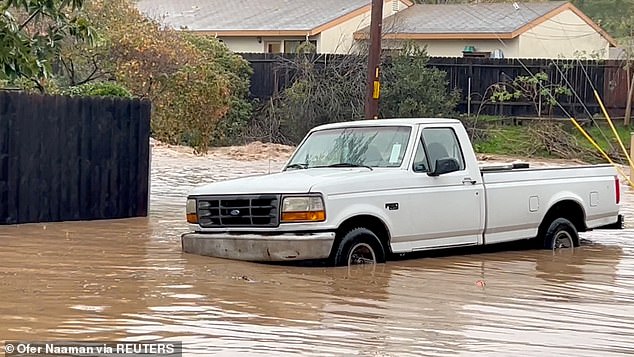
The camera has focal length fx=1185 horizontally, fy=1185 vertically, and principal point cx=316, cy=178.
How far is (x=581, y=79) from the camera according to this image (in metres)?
40.2

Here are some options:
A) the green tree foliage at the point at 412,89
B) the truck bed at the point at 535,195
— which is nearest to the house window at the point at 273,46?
the green tree foliage at the point at 412,89

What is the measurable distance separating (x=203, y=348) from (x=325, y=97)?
97.8 feet

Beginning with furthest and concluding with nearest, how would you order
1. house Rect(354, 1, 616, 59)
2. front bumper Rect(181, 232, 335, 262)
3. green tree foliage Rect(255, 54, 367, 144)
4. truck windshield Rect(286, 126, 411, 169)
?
house Rect(354, 1, 616, 59)
green tree foliage Rect(255, 54, 367, 144)
truck windshield Rect(286, 126, 411, 169)
front bumper Rect(181, 232, 335, 262)

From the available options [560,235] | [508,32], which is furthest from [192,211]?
[508,32]

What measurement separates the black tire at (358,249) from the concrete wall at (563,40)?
107 ft

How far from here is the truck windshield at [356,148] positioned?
13352 mm

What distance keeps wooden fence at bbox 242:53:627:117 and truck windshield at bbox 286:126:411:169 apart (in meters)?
25.9

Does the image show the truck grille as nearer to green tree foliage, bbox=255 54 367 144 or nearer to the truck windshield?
the truck windshield

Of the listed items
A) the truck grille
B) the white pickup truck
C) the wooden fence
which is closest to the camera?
the white pickup truck

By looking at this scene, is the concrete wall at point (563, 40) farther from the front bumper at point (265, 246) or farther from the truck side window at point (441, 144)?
the front bumper at point (265, 246)

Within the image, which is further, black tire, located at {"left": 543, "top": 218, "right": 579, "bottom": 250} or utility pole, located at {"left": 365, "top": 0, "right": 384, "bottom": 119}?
utility pole, located at {"left": 365, "top": 0, "right": 384, "bottom": 119}

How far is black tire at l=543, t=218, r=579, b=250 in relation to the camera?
14719 millimetres

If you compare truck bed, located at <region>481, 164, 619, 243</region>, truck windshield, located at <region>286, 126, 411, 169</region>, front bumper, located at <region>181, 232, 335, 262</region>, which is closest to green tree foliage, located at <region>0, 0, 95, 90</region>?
front bumper, located at <region>181, 232, 335, 262</region>

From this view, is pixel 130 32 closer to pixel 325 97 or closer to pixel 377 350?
pixel 325 97
